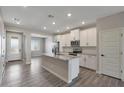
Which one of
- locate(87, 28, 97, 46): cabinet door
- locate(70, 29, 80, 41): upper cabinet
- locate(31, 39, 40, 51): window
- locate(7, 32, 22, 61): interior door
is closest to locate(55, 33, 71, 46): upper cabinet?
locate(70, 29, 80, 41): upper cabinet

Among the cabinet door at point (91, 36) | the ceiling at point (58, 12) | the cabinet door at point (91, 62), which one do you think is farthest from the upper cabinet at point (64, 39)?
the ceiling at point (58, 12)

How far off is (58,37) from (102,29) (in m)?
Answer: 4.60

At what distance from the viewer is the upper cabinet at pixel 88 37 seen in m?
4.89

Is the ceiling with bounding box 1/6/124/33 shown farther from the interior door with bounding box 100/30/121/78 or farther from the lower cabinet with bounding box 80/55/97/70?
the lower cabinet with bounding box 80/55/97/70

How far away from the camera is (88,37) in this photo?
522cm

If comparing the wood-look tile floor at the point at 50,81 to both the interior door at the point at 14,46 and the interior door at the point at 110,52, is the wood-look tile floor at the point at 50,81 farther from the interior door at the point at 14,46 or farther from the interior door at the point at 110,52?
the interior door at the point at 14,46

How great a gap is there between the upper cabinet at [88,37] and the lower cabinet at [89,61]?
2.74ft

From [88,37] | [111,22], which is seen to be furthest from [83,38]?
[111,22]

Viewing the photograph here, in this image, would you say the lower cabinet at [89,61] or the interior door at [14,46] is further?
the interior door at [14,46]

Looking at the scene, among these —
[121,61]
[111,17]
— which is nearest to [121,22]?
[111,17]

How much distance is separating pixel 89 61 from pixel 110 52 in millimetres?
1427
